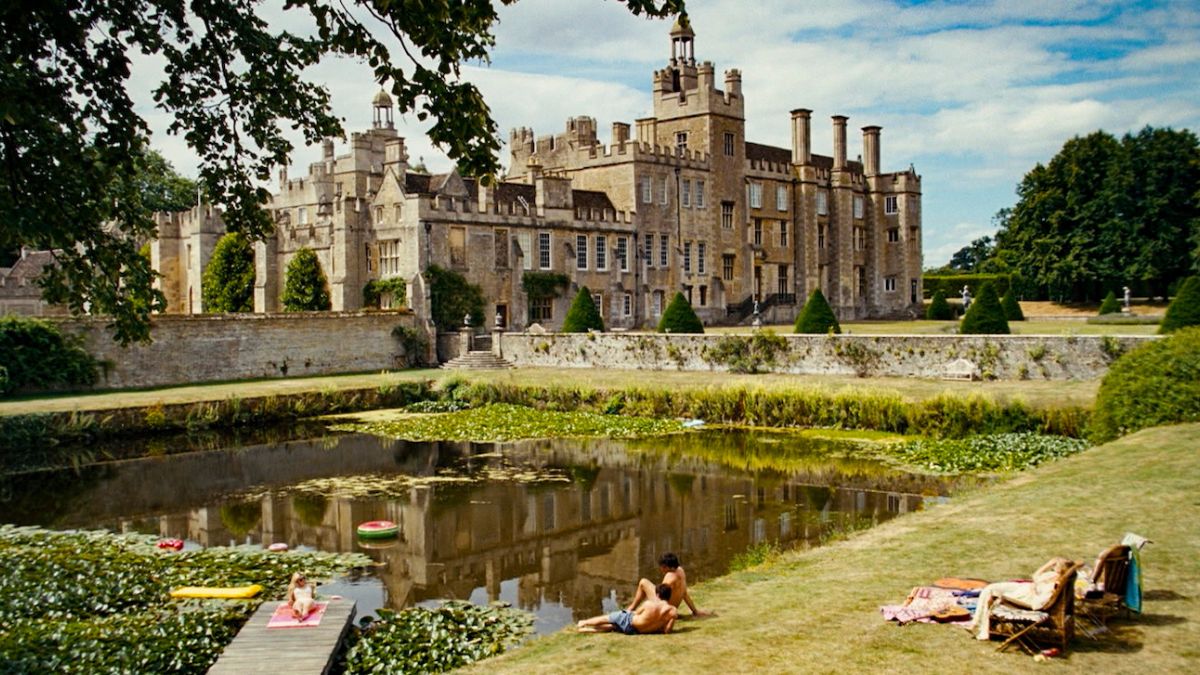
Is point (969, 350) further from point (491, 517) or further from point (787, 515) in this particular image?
point (491, 517)

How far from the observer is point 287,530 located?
47.9ft

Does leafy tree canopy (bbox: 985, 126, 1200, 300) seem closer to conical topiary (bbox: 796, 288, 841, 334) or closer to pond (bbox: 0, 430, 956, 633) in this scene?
conical topiary (bbox: 796, 288, 841, 334)

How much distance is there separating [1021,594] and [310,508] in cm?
1128

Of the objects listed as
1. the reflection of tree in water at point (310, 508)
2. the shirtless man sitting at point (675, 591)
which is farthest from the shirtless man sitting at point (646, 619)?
the reflection of tree in water at point (310, 508)

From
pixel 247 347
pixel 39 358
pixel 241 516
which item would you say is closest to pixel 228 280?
pixel 247 347

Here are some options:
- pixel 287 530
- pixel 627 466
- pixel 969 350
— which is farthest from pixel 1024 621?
pixel 969 350

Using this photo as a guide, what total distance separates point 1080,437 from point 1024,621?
12962 millimetres

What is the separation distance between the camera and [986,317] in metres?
28.5

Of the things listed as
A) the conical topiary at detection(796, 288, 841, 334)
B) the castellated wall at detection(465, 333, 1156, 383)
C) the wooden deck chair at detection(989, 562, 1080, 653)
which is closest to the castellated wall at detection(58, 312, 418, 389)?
the castellated wall at detection(465, 333, 1156, 383)

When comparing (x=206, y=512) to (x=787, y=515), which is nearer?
(x=787, y=515)

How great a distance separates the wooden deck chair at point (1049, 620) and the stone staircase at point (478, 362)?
1091 inches

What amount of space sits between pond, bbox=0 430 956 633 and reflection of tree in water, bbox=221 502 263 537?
42 mm

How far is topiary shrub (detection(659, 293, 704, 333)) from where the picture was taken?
112 ft

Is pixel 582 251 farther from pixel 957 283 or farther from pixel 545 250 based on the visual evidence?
pixel 957 283
